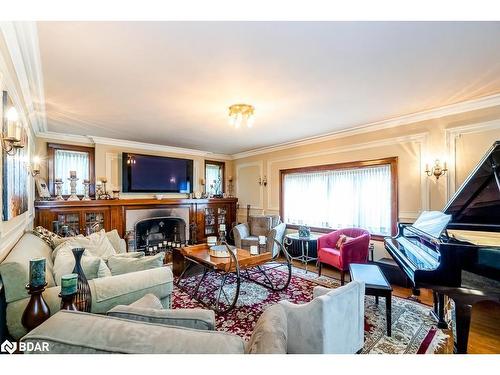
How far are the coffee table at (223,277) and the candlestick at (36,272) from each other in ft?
5.34

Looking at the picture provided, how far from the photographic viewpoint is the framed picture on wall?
3.80 metres

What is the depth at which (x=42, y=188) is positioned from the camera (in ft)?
12.6

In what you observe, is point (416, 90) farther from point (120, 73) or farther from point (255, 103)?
point (120, 73)

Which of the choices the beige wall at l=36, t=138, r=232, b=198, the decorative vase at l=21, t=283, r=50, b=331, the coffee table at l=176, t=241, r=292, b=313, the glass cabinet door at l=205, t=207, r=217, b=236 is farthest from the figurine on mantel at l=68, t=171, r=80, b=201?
the decorative vase at l=21, t=283, r=50, b=331

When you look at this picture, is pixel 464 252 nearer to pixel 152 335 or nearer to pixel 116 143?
pixel 152 335

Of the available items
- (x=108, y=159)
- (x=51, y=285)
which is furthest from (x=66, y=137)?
(x=51, y=285)

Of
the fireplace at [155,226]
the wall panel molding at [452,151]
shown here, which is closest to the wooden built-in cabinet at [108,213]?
the fireplace at [155,226]

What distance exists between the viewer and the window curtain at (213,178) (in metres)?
6.34

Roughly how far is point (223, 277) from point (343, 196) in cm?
264

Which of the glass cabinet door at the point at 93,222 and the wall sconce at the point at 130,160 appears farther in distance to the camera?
the wall sconce at the point at 130,160

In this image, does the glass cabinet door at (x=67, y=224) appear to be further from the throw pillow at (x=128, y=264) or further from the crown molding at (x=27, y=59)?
the throw pillow at (x=128, y=264)
